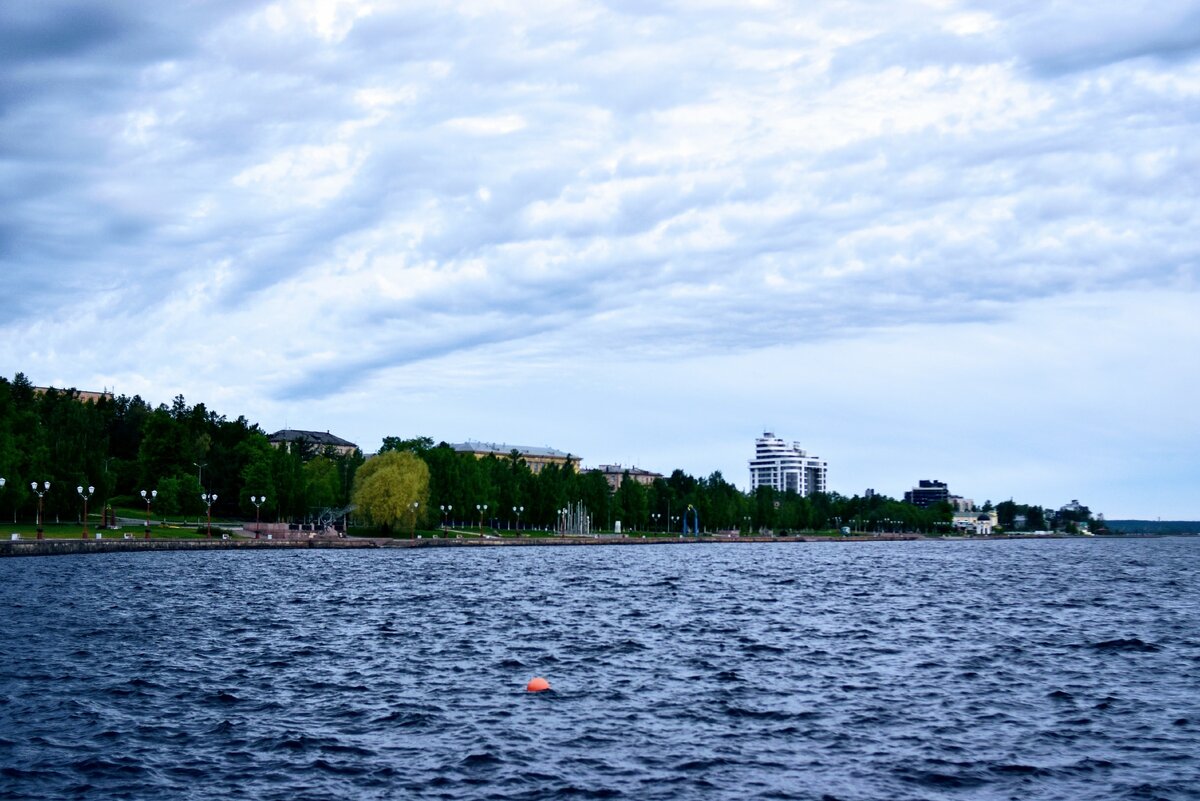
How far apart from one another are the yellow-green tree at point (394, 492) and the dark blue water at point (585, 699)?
97.3 metres

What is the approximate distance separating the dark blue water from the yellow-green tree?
97.3m

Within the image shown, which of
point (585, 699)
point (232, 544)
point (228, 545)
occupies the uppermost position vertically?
point (232, 544)

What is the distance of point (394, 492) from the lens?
168 m

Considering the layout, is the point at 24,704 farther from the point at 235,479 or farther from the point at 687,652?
the point at 235,479

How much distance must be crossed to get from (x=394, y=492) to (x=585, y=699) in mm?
137234

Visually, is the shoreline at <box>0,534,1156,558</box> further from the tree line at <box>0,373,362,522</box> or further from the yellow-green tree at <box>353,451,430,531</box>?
the tree line at <box>0,373,362,522</box>

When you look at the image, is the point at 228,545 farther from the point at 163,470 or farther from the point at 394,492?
the point at 163,470

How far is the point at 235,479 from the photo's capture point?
647 feet

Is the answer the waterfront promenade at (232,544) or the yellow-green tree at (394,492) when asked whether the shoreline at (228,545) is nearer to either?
the waterfront promenade at (232,544)

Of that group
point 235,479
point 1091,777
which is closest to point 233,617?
point 1091,777

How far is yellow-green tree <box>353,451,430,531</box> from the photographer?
169 meters

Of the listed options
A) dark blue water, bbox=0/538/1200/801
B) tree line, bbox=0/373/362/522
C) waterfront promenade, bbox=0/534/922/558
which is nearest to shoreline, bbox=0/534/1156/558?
waterfront promenade, bbox=0/534/922/558

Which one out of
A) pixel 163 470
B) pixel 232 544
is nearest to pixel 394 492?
pixel 232 544

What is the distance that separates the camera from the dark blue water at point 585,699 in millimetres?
24906
